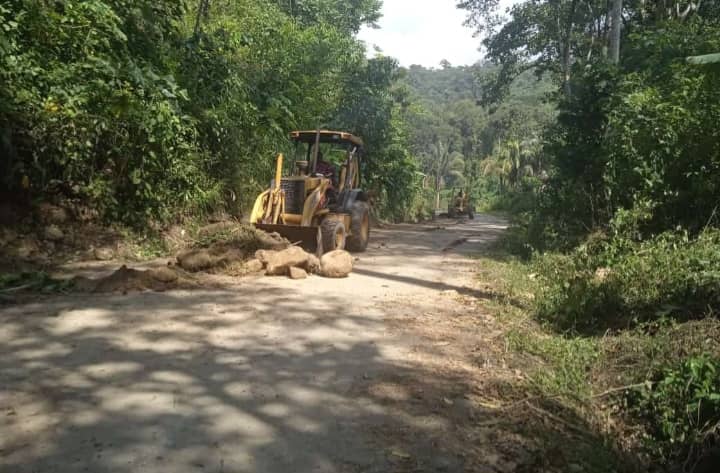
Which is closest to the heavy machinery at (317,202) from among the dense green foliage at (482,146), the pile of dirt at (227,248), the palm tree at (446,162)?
the pile of dirt at (227,248)

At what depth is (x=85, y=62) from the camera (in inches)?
328

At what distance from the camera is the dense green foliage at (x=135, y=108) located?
320 inches

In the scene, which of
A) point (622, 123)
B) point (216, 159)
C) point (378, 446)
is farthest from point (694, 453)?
point (216, 159)

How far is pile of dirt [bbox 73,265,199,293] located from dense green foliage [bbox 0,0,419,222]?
9.15ft

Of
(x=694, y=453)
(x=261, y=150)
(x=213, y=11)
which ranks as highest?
(x=213, y=11)

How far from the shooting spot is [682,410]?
3576 millimetres

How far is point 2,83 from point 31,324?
14.1ft

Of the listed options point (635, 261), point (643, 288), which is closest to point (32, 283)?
point (643, 288)

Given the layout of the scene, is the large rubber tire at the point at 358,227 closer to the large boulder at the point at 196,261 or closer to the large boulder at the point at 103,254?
the large boulder at the point at 196,261

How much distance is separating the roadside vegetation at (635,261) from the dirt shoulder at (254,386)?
705 mm

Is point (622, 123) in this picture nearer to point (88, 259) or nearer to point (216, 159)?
point (216, 159)

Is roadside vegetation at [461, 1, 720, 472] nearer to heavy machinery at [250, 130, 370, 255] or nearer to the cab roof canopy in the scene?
heavy machinery at [250, 130, 370, 255]

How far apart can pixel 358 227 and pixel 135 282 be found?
17.4 ft

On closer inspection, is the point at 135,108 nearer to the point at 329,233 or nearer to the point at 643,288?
the point at 329,233
